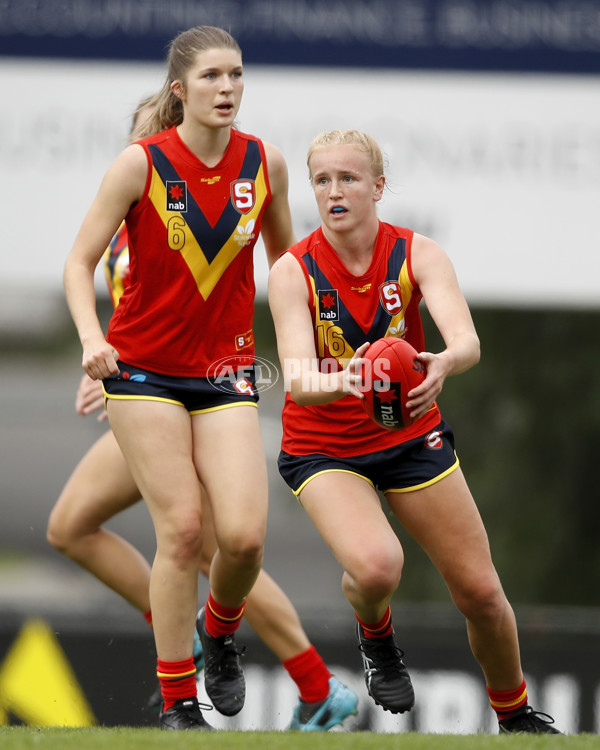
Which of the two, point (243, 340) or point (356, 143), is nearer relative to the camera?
point (356, 143)

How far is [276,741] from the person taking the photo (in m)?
3.68

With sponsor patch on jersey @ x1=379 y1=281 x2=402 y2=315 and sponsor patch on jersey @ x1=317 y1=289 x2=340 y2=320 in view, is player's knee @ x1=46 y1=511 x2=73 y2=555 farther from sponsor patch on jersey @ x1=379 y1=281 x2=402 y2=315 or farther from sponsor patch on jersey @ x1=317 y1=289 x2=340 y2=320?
sponsor patch on jersey @ x1=379 y1=281 x2=402 y2=315

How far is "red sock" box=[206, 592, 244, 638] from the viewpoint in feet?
14.8

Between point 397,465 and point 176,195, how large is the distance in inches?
46.5

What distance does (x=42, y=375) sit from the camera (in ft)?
42.8

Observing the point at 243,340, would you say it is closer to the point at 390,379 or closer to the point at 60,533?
the point at 390,379

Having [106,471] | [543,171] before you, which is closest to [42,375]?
[543,171]

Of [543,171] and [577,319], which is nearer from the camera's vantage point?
[543,171]

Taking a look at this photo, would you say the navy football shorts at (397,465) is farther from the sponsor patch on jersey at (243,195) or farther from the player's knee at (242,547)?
the sponsor patch on jersey at (243,195)

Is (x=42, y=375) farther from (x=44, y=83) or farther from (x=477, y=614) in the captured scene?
(x=477, y=614)

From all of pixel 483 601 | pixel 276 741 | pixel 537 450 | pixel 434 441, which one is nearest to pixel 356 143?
pixel 434 441

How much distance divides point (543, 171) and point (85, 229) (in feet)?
13.4

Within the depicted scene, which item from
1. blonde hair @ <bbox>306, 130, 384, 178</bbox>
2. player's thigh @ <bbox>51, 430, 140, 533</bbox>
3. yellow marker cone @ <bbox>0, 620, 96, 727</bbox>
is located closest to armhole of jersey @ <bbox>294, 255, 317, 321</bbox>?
blonde hair @ <bbox>306, 130, 384, 178</bbox>

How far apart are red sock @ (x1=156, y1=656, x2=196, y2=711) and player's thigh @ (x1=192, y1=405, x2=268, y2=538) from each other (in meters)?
0.45
